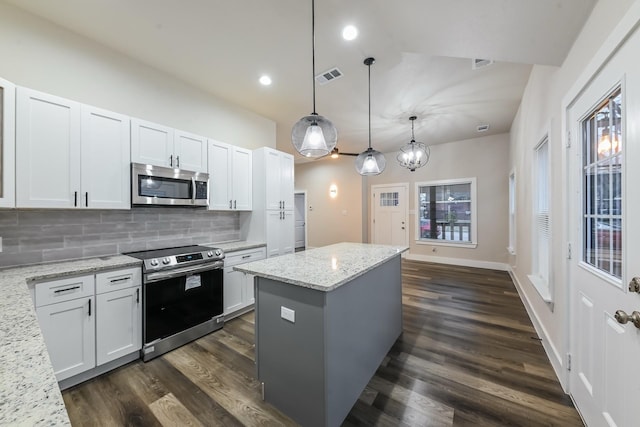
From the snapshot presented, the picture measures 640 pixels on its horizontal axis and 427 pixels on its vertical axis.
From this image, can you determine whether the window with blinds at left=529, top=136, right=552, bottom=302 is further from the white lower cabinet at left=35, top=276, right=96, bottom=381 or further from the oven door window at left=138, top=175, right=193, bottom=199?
the white lower cabinet at left=35, top=276, right=96, bottom=381

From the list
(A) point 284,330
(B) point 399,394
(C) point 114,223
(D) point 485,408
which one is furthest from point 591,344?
(C) point 114,223

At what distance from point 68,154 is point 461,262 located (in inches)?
264

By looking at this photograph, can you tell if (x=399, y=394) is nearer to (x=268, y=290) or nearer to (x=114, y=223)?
(x=268, y=290)

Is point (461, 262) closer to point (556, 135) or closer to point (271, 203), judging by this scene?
point (556, 135)

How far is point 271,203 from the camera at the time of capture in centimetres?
365

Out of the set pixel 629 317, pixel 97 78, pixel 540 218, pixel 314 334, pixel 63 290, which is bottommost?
pixel 314 334

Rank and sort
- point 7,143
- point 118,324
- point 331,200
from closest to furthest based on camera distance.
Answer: point 7,143 → point 118,324 → point 331,200

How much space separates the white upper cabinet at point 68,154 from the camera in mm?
1885

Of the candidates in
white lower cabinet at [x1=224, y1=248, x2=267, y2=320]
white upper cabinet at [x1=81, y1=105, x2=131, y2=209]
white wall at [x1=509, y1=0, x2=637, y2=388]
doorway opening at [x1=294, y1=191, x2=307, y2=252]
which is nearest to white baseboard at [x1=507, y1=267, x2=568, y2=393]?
white wall at [x1=509, y1=0, x2=637, y2=388]

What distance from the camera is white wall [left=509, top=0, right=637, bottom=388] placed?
1.42 m

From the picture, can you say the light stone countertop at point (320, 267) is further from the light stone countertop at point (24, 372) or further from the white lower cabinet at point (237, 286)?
the white lower cabinet at point (237, 286)

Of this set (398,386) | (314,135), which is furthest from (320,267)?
(398,386)

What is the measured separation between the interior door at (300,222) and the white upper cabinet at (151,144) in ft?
19.2

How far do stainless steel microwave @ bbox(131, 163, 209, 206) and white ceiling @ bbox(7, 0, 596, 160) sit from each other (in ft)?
3.97
